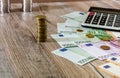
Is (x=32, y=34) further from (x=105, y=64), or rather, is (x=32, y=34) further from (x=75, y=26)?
(x=105, y=64)

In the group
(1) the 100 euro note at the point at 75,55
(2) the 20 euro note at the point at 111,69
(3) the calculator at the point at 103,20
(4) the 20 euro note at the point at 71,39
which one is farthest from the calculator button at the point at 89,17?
(2) the 20 euro note at the point at 111,69

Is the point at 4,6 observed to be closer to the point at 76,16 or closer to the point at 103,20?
the point at 76,16

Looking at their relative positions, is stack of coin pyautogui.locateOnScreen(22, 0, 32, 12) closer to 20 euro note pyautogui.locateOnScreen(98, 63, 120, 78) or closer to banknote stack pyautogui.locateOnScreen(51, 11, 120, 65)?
banknote stack pyautogui.locateOnScreen(51, 11, 120, 65)

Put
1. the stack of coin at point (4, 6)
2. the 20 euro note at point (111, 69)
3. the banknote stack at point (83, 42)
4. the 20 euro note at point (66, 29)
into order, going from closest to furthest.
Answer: the 20 euro note at point (111, 69)
the banknote stack at point (83, 42)
the 20 euro note at point (66, 29)
the stack of coin at point (4, 6)

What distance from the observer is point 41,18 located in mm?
1058

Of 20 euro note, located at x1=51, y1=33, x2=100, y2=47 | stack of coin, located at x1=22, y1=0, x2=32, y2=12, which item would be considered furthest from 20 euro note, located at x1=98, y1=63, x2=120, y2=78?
stack of coin, located at x1=22, y1=0, x2=32, y2=12

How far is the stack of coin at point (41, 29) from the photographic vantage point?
106 cm

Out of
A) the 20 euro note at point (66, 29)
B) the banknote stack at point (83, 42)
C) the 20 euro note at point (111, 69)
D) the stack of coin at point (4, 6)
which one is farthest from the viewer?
the stack of coin at point (4, 6)

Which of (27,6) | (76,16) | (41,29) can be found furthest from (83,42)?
(27,6)

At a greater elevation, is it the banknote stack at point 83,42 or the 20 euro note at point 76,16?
the 20 euro note at point 76,16

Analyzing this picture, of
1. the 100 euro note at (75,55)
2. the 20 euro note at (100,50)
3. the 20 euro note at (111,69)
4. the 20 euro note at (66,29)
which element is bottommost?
the 20 euro note at (111,69)

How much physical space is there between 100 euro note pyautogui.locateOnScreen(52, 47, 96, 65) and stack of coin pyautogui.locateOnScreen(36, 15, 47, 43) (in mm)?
98

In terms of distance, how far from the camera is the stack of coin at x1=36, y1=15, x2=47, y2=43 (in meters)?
1.06

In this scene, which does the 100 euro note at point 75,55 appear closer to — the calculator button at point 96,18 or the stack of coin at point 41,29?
the stack of coin at point 41,29
